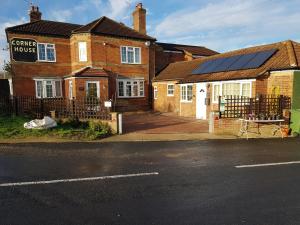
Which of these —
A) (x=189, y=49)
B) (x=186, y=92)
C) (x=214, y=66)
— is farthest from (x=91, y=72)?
(x=189, y=49)

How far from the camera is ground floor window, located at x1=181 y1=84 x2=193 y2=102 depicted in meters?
18.6

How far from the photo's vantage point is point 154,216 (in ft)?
13.0

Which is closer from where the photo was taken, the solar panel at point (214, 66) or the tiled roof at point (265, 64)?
the tiled roof at point (265, 64)

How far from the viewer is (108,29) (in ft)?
73.5

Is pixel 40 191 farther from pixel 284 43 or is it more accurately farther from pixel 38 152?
pixel 284 43

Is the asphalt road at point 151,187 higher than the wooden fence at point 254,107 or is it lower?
lower

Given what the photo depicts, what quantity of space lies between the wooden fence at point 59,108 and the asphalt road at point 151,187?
407 centimetres

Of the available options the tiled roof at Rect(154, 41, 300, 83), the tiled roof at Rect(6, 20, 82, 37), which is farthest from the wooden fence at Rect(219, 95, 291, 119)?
the tiled roof at Rect(6, 20, 82, 37)

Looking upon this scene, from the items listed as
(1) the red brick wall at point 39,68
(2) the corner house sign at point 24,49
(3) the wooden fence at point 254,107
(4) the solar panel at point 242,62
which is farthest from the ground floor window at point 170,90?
(2) the corner house sign at point 24,49

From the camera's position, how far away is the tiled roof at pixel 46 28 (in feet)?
67.8

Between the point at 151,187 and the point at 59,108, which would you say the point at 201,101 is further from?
A: the point at 151,187

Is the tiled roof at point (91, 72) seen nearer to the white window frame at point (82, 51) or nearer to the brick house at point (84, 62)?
the brick house at point (84, 62)

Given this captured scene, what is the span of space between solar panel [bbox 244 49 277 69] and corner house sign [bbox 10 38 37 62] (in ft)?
56.9

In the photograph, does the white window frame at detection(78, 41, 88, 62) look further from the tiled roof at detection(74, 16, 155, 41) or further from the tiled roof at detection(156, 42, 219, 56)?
the tiled roof at detection(156, 42, 219, 56)
